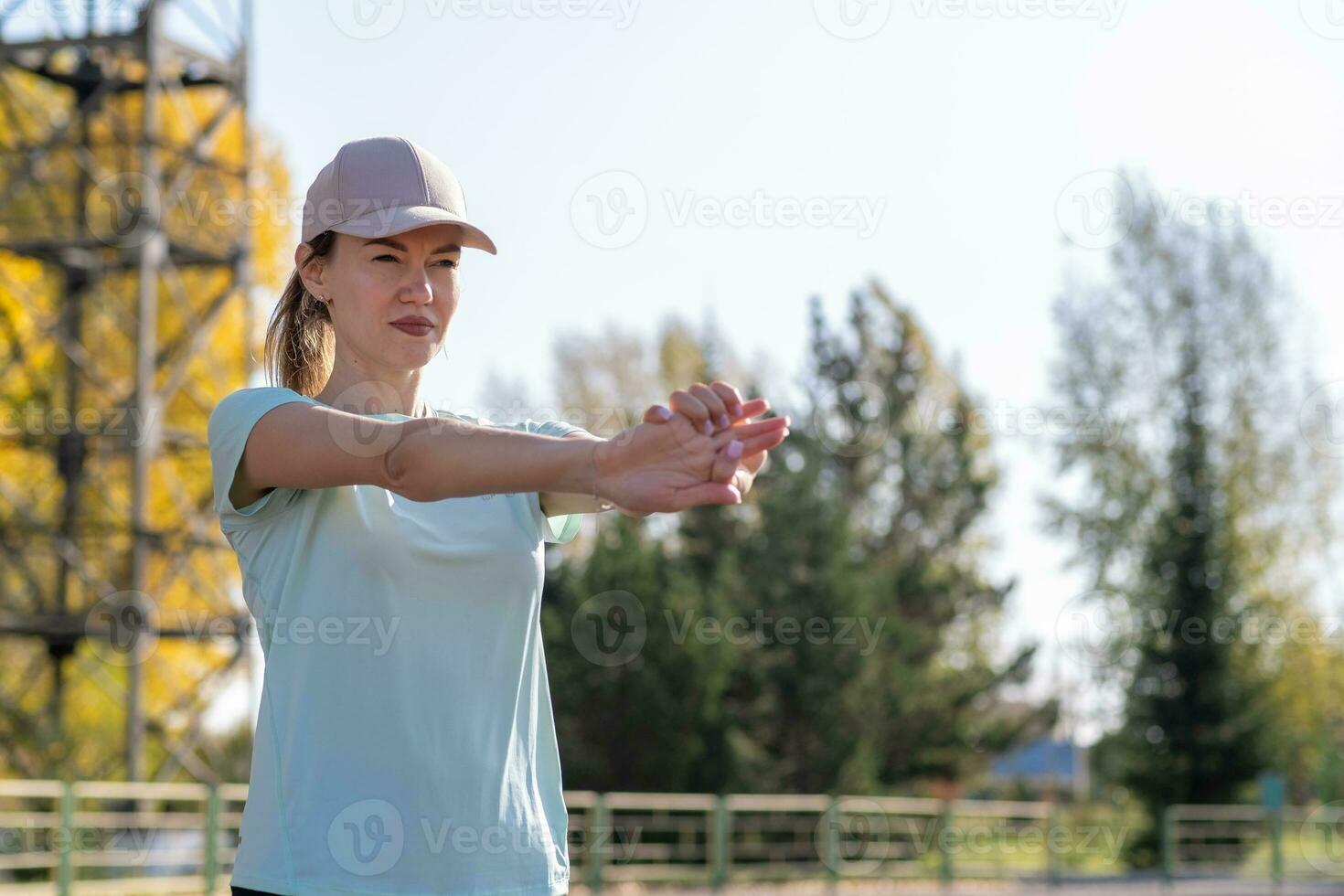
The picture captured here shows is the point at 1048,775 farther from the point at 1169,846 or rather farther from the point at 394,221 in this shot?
the point at 394,221

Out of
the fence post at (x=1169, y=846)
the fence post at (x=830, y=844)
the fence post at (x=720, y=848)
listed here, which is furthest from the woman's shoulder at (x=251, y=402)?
the fence post at (x=1169, y=846)

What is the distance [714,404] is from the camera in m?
1.95

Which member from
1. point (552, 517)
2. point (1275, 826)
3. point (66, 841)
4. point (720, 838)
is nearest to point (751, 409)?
point (552, 517)

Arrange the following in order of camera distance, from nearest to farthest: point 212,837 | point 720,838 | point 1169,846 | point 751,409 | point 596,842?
point 751,409, point 212,837, point 596,842, point 720,838, point 1169,846

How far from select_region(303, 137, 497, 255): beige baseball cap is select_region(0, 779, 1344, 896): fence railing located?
9.07 m

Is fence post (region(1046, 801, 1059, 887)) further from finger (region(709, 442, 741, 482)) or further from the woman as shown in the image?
finger (region(709, 442, 741, 482))

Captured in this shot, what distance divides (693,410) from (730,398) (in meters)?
0.05

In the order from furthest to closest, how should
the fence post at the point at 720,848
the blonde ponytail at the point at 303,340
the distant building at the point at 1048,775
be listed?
the distant building at the point at 1048,775 → the fence post at the point at 720,848 → the blonde ponytail at the point at 303,340

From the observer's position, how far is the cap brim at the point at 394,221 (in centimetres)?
240

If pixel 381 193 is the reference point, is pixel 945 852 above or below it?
below

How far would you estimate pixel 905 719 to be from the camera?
31.8m

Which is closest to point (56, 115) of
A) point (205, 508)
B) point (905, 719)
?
point (205, 508)

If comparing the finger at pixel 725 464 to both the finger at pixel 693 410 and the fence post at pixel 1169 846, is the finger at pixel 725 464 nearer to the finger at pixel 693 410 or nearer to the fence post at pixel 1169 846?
the finger at pixel 693 410

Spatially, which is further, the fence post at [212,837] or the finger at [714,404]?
the fence post at [212,837]
